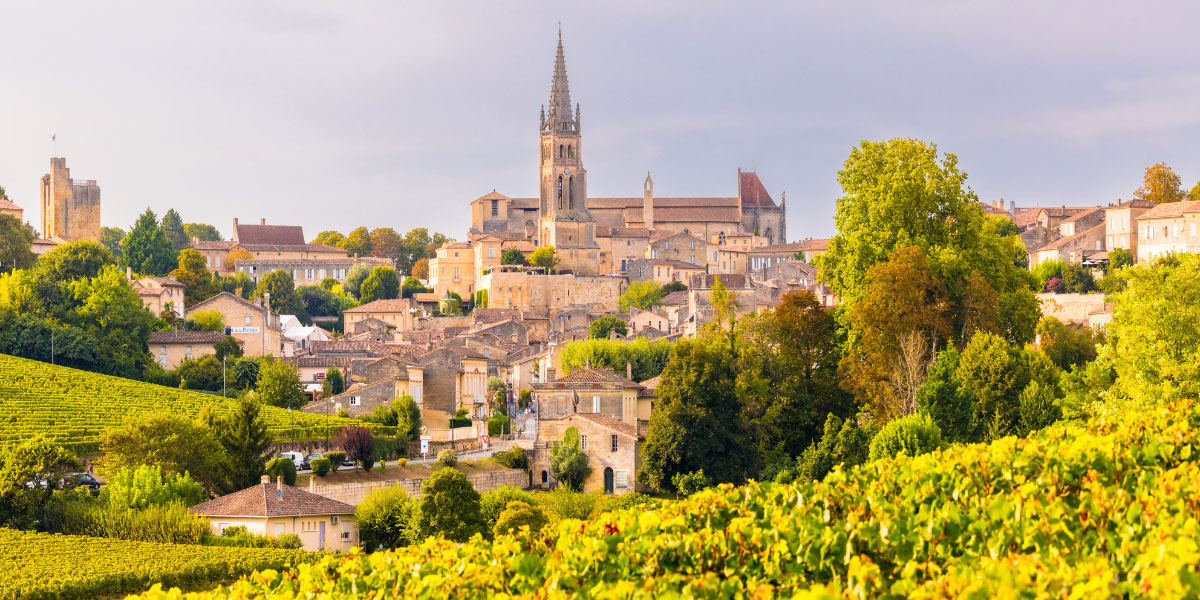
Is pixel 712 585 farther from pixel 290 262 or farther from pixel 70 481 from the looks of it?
pixel 290 262

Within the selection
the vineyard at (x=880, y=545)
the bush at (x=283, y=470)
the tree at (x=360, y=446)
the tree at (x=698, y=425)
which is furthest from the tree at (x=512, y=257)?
the vineyard at (x=880, y=545)

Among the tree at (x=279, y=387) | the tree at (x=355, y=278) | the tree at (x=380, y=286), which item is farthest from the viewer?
the tree at (x=355, y=278)

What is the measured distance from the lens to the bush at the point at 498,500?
3697 centimetres

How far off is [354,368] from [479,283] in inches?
1555

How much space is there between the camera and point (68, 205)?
384ft

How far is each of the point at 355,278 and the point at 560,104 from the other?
86.3 feet

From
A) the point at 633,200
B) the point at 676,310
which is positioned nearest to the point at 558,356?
the point at 676,310

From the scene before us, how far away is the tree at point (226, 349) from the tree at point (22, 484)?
26116mm

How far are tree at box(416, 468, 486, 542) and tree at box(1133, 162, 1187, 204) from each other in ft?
192

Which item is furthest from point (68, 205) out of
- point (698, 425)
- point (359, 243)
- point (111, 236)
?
point (698, 425)

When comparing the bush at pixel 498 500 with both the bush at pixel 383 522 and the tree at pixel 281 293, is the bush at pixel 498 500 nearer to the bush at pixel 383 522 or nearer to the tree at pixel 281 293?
the bush at pixel 383 522

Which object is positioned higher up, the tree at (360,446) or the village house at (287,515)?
the tree at (360,446)

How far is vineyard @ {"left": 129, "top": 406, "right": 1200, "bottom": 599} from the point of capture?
31.2 feet

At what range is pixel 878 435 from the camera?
32.8 metres
